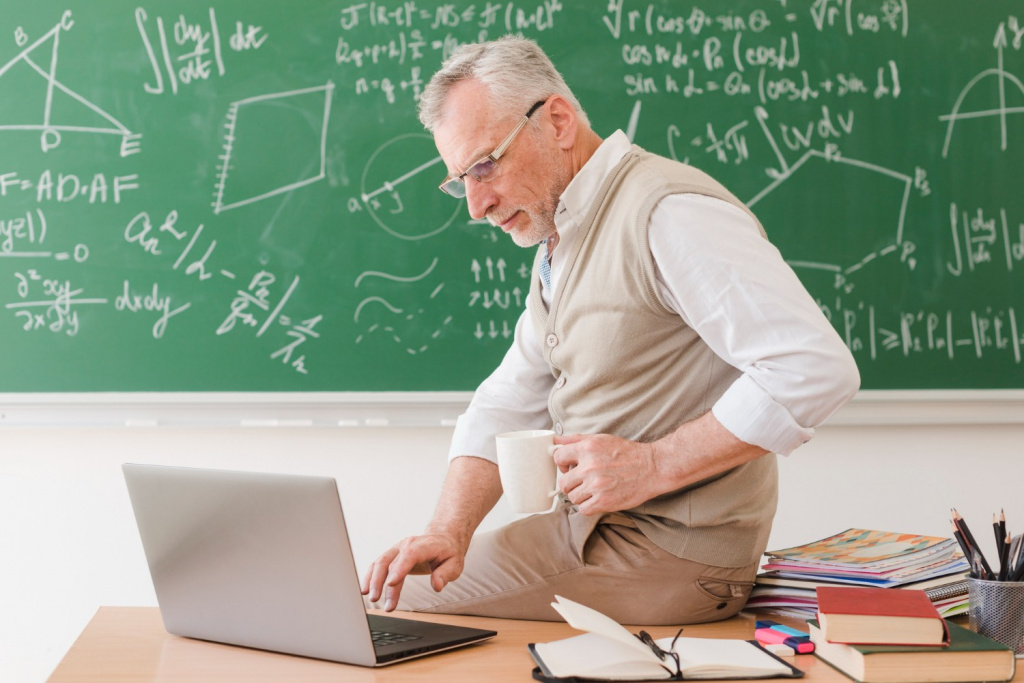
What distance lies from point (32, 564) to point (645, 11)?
87.8 inches

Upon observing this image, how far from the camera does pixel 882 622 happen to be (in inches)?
42.8

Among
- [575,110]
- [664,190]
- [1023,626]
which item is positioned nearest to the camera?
[1023,626]

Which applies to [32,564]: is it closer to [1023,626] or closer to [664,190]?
[664,190]

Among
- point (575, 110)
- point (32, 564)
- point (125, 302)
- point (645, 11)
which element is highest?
point (645, 11)

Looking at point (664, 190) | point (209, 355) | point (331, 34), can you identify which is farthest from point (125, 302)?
point (664, 190)

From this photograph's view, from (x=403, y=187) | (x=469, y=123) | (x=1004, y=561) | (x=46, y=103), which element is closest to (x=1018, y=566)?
(x=1004, y=561)

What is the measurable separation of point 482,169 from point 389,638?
0.78m

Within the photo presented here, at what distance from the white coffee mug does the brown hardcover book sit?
1.44 feet

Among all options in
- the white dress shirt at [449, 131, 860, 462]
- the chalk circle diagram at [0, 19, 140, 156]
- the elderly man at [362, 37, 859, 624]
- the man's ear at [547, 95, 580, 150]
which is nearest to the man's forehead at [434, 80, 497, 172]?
the elderly man at [362, 37, 859, 624]

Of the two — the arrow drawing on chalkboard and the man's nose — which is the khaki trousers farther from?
the arrow drawing on chalkboard

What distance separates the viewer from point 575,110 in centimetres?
166

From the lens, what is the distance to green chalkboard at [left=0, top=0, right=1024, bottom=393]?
2.60 meters

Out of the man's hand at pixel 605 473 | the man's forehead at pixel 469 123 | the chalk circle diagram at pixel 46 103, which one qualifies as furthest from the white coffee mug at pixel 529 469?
the chalk circle diagram at pixel 46 103

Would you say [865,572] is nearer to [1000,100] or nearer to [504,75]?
[504,75]
